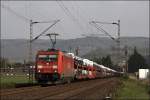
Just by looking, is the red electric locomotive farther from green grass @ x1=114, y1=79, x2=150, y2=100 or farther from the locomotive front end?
green grass @ x1=114, y1=79, x2=150, y2=100

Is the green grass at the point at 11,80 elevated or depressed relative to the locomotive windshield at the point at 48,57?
depressed

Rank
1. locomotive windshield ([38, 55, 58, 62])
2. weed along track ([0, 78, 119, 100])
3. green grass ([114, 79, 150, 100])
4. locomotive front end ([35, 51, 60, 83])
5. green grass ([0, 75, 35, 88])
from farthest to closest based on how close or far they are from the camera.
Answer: locomotive windshield ([38, 55, 58, 62]) < locomotive front end ([35, 51, 60, 83]) < green grass ([0, 75, 35, 88]) < weed along track ([0, 78, 119, 100]) < green grass ([114, 79, 150, 100])

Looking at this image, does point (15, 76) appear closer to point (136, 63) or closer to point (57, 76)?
point (57, 76)

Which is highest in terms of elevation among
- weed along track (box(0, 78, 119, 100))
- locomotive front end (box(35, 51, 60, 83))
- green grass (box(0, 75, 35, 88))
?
locomotive front end (box(35, 51, 60, 83))

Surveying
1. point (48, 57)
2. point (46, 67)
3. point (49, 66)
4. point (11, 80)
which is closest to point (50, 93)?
point (46, 67)

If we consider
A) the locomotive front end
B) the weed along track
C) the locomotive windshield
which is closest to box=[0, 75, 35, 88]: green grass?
the locomotive front end

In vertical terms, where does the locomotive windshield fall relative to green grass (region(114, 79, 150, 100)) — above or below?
above

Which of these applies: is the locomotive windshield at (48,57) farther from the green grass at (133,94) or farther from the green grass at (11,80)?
the green grass at (133,94)

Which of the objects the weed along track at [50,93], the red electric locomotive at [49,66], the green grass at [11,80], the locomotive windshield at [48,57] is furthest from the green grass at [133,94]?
the locomotive windshield at [48,57]

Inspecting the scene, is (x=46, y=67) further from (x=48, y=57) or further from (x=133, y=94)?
(x=133, y=94)

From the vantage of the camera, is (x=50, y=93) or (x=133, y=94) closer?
(x=133, y=94)

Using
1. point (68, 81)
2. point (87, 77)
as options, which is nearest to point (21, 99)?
point (68, 81)

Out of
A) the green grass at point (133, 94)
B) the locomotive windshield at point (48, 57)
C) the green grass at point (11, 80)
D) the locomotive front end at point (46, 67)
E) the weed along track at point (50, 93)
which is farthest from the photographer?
the locomotive windshield at point (48, 57)

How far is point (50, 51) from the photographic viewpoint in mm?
51906
